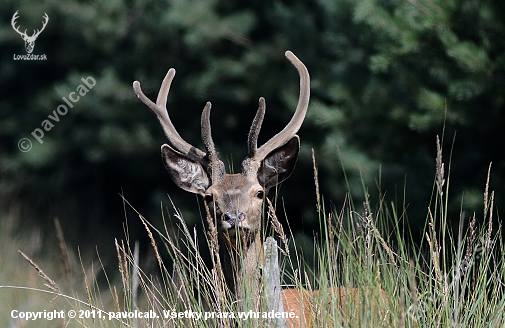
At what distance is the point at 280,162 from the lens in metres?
5.98

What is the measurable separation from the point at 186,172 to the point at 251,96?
19.5 feet

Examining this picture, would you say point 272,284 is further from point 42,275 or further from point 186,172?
point 186,172

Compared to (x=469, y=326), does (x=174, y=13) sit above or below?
above

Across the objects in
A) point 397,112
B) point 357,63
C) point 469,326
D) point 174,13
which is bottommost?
point 469,326

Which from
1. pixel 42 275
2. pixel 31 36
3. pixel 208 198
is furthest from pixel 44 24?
pixel 42 275

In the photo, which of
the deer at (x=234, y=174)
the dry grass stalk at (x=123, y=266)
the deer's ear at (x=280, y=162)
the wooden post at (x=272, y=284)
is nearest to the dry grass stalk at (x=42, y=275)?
the dry grass stalk at (x=123, y=266)

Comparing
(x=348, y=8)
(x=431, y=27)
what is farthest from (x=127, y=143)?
(x=431, y=27)

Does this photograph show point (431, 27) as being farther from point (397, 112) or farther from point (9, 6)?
point (9, 6)

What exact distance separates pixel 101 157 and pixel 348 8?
189 inches

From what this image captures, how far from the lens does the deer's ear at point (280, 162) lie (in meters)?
5.93

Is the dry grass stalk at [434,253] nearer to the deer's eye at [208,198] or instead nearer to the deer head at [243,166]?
the deer head at [243,166]

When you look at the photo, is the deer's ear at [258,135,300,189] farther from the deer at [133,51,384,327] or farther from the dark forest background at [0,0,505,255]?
the dark forest background at [0,0,505,255]

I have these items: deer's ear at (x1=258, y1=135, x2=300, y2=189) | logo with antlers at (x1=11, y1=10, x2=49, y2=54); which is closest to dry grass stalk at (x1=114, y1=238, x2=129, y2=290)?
deer's ear at (x1=258, y1=135, x2=300, y2=189)

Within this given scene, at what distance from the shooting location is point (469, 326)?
4.06 m
